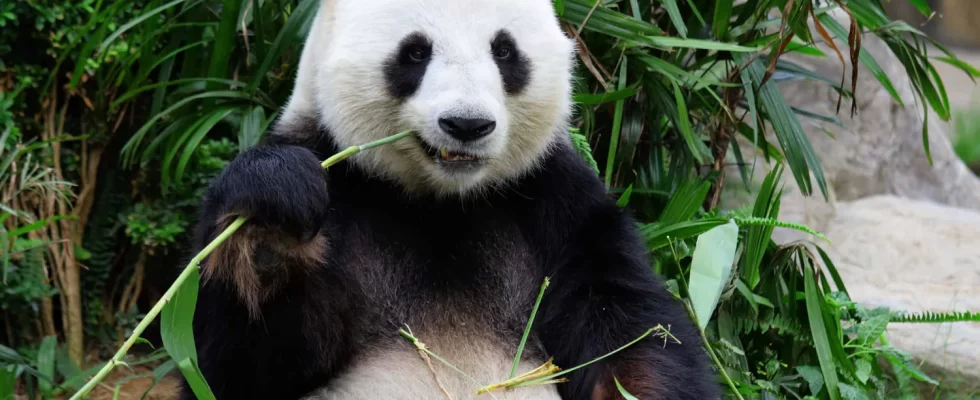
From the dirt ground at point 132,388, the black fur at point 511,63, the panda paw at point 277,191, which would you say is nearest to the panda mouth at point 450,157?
the black fur at point 511,63

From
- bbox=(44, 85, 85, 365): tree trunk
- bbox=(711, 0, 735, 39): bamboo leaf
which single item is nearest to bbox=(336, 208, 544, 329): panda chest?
bbox=(711, 0, 735, 39): bamboo leaf

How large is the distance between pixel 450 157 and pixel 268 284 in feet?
1.89

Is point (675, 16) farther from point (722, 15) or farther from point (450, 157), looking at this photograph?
point (450, 157)

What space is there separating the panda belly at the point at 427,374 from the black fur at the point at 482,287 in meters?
0.04

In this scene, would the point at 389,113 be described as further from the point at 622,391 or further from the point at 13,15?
the point at 13,15

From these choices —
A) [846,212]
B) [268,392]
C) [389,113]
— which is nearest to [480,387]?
[268,392]

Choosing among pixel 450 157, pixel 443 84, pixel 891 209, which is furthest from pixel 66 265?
pixel 891 209

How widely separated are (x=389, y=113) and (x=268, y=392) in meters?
0.80

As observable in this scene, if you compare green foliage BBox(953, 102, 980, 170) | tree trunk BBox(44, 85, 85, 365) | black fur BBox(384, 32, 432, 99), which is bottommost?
green foliage BBox(953, 102, 980, 170)

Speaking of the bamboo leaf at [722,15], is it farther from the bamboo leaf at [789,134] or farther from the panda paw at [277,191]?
the panda paw at [277,191]

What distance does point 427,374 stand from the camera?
9.12ft

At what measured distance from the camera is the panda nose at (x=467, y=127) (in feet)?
8.14

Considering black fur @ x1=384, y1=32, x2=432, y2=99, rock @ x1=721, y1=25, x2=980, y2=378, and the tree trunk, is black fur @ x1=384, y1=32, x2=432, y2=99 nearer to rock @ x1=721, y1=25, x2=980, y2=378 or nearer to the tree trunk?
the tree trunk

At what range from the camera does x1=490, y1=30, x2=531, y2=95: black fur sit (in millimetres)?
2699
